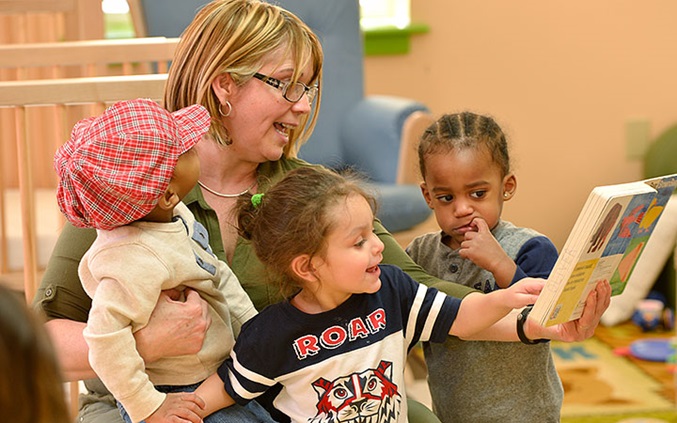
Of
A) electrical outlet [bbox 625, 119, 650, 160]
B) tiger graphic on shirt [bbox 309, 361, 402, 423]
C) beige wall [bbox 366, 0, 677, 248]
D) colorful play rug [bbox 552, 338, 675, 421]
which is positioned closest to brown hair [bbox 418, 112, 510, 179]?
tiger graphic on shirt [bbox 309, 361, 402, 423]

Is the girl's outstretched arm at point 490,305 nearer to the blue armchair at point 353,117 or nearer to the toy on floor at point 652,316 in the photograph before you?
the blue armchair at point 353,117

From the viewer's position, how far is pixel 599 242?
1.32 metres

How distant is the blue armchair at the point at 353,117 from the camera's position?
2.88 m

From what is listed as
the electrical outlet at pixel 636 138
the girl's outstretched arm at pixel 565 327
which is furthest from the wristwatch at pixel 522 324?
the electrical outlet at pixel 636 138

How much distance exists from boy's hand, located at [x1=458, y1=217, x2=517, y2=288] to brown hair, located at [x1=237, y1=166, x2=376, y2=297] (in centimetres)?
18

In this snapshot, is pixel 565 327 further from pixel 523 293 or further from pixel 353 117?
pixel 353 117

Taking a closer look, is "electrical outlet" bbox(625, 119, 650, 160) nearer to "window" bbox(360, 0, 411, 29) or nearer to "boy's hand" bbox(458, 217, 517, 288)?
"window" bbox(360, 0, 411, 29)

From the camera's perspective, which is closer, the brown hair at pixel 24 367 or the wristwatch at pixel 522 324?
the brown hair at pixel 24 367

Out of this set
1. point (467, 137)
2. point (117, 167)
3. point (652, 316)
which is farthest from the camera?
point (652, 316)

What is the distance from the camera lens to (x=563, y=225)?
3.95 m

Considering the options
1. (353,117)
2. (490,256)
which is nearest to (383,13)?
(353,117)

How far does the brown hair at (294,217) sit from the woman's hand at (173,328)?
0.40 ft

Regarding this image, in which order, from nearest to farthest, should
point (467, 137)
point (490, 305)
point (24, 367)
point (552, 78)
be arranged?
point (24, 367)
point (490, 305)
point (467, 137)
point (552, 78)

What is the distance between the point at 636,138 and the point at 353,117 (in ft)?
4.35
